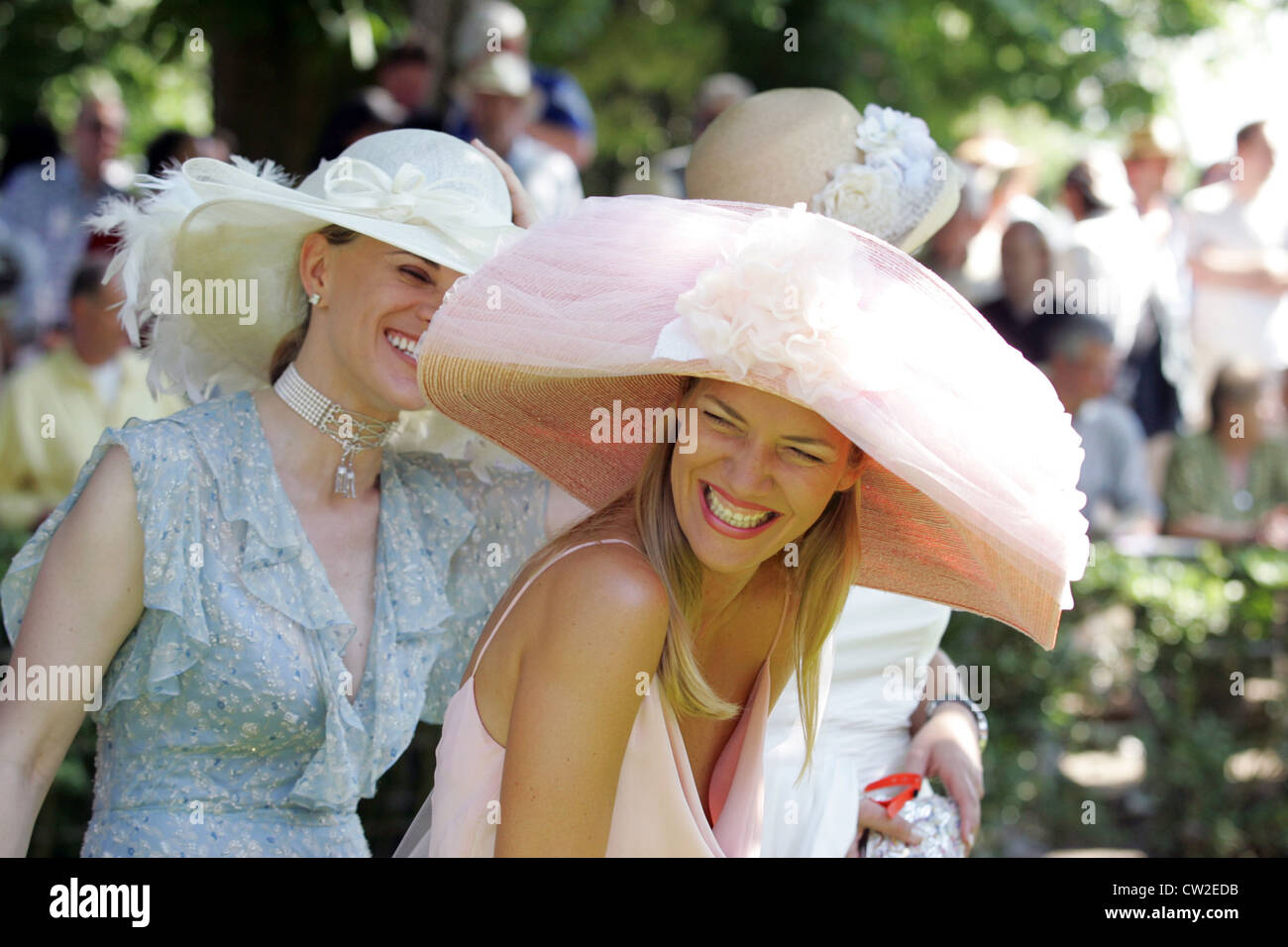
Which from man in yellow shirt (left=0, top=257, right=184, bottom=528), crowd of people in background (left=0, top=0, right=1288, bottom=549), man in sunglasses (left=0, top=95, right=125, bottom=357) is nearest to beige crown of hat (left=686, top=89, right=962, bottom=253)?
crowd of people in background (left=0, top=0, right=1288, bottom=549)

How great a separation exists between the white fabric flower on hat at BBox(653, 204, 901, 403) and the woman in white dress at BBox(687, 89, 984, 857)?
96 cm

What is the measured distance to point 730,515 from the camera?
8.37ft

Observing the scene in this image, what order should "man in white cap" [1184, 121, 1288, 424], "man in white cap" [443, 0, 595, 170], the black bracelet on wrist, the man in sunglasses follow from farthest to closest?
"man in white cap" [1184, 121, 1288, 424], the man in sunglasses, "man in white cap" [443, 0, 595, 170], the black bracelet on wrist

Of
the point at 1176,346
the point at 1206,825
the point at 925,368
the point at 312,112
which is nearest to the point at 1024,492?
the point at 925,368

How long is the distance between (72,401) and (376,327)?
3904mm

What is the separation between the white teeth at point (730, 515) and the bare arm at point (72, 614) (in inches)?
44.4

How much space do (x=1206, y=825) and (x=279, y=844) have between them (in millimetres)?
4185

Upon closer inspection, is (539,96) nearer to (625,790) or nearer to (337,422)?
(337,422)

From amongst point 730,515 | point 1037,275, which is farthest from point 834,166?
point 1037,275

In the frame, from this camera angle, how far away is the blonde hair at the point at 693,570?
8.38 feet

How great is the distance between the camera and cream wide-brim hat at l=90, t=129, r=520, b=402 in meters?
3.02

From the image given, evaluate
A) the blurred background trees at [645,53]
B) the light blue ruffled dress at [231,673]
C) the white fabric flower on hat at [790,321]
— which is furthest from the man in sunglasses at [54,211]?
the white fabric flower on hat at [790,321]

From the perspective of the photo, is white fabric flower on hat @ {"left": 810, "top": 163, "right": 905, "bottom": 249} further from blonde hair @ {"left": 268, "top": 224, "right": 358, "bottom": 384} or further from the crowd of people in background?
the crowd of people in background

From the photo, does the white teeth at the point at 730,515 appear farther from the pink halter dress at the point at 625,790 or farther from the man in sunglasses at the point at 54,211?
the man in sunglasses at the point at 54,211
